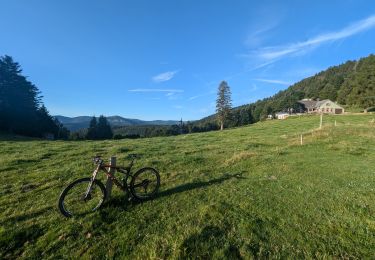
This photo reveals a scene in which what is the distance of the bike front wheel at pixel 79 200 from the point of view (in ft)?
22.7

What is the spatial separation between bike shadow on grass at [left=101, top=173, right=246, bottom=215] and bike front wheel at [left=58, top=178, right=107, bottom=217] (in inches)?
20.2

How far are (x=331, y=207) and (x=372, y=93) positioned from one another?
88.3 m

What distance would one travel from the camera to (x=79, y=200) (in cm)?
777

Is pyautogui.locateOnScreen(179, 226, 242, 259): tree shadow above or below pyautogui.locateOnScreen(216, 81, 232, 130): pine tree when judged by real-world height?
below

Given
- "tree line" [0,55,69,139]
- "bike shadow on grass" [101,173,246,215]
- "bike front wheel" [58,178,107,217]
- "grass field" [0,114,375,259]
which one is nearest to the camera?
"grass field" [0,114,375,259]

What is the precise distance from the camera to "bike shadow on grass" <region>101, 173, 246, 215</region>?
25.1 ft

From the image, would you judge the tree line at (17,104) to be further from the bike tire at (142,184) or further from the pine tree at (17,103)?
the bike tire at (142,184)

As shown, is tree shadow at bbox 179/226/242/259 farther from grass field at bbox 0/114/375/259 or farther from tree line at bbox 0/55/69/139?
tree line at bbox 0/55/69/139

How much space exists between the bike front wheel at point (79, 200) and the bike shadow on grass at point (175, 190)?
→ 513 millimetres

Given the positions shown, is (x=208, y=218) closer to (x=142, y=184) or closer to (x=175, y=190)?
(x=175, y=190)

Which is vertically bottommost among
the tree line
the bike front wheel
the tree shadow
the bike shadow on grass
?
the tree shadow

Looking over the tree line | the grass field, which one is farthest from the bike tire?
the tree line

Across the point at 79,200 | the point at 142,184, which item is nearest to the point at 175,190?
the point at 142,184

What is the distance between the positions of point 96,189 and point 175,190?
313cm
